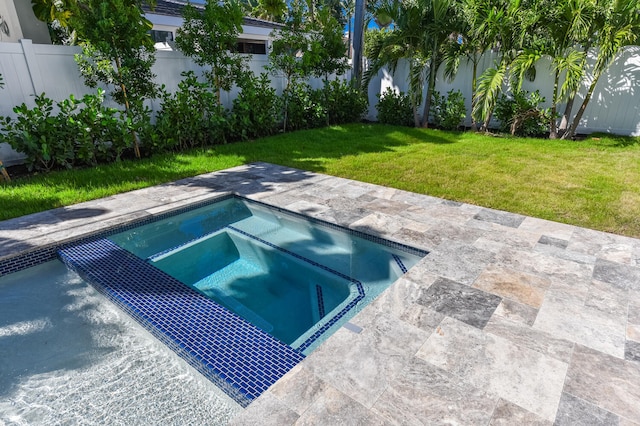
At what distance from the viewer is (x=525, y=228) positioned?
11.6 ft

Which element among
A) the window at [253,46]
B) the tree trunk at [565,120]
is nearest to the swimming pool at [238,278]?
the tree trunk at [565,120]

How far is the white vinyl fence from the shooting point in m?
5.09

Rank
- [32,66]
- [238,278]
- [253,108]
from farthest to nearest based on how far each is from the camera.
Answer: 1. [253,108]
2. [32,66]
3. [238,278]

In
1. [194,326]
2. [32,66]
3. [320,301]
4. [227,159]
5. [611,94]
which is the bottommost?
[320,301]

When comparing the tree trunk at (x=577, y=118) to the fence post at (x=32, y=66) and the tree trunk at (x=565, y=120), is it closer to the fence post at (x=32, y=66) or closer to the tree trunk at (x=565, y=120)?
the tree trunk at (x=565, y=120)

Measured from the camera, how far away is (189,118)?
6457 millimetres

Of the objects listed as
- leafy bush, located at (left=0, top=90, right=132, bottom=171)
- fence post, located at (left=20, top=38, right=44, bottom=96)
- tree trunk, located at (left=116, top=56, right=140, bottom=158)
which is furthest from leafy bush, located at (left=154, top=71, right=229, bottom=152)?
fence post, located at (left=20, top=38, right=44, bottom=96)

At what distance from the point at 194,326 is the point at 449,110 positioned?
806cm

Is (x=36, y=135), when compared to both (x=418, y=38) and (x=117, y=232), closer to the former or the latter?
(x=117, y=232)

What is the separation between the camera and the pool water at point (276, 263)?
2826 millimetres

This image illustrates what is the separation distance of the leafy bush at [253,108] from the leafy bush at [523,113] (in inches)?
201

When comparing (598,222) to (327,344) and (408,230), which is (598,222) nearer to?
(408,230)

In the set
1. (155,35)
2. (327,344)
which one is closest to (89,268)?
(327,344)

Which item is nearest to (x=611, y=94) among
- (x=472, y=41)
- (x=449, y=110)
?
(x=472, y=41)
